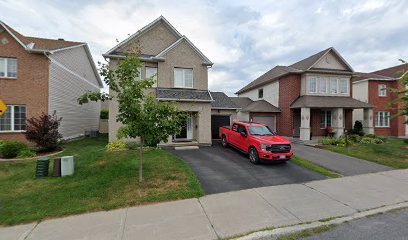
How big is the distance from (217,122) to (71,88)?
1328cm

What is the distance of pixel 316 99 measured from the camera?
1750 centimetres

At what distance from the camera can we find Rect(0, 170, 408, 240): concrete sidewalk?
161 inches

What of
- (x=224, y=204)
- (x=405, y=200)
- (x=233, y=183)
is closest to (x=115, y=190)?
(x=224, y=204)

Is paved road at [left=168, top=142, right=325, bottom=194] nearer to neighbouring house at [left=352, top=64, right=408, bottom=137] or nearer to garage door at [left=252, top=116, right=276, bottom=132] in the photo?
garage door at [left=252, top=116, right=276, bottom=132]

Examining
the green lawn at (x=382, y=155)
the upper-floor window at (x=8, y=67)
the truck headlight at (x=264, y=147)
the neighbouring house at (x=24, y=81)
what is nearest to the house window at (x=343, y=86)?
the green lawn at (x=382, y=155)

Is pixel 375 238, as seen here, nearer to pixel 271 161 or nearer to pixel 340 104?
pixel 271 161

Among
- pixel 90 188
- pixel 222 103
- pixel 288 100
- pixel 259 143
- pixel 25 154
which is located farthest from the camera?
pixel 288 100

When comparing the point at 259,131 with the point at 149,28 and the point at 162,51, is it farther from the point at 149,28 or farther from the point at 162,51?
the point at 149,28

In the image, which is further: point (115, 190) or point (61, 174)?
point (61, 174)

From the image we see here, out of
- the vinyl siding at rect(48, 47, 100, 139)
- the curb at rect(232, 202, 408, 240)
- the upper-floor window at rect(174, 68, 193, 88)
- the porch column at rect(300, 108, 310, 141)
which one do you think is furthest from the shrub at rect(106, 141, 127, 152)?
the porch column at rect(300, 108, 310, 141)

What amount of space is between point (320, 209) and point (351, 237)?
3.95 feet

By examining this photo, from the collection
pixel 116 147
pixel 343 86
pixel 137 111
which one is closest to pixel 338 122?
pixel 343 86

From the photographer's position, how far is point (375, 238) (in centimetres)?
390

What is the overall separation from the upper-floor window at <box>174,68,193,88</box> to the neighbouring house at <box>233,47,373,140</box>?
7148mm
